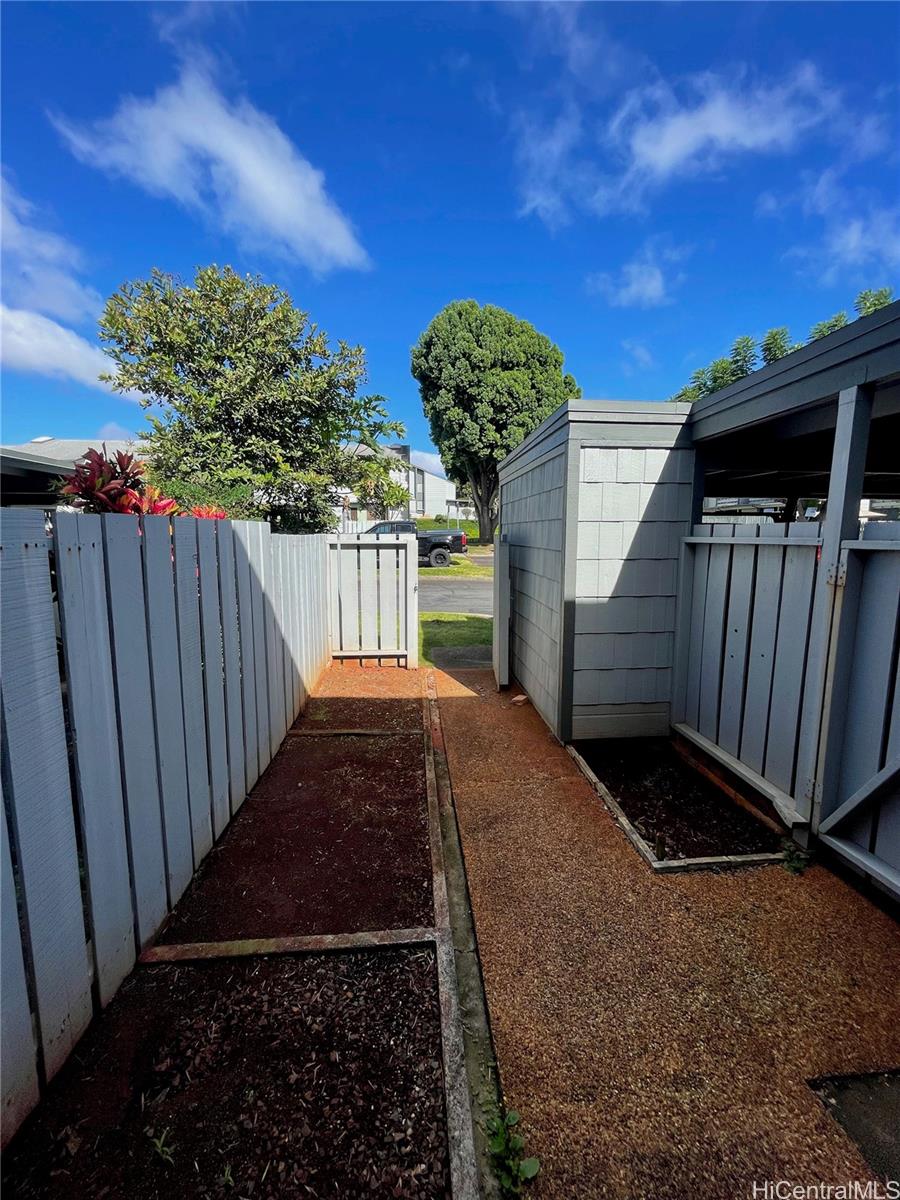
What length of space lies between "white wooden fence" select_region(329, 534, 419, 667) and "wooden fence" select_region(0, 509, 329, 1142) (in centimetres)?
327

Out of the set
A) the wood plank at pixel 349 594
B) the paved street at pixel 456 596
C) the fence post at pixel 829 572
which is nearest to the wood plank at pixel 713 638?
the fence post at pixel 829 572

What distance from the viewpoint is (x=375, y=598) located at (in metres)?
6.10

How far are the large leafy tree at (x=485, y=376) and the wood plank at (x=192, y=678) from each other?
1995cm

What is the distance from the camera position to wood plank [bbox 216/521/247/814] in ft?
8.64

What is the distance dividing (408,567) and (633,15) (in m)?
5.17

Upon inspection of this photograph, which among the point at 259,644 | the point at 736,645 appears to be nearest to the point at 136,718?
the point at 259,644

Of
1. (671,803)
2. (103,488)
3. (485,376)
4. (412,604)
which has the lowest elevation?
(671,803)

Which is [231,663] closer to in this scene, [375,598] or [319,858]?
[319,858]

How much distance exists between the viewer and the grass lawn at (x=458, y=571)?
17.0 m

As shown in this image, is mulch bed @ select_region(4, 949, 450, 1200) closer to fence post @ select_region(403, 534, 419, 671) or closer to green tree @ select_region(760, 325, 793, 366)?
fence post @ select_region(403, 534, 419, 671)

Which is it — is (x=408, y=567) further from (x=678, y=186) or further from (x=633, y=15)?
(x=678, y=186)

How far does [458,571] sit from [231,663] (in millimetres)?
15399

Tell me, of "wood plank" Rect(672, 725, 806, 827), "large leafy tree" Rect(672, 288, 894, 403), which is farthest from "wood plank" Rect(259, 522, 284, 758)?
"large leafy tree" Rect(672, 288, 894, 403)

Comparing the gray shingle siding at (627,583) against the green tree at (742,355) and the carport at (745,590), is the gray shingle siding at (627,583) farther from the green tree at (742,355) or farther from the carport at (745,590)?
the green tree at (742,355)
